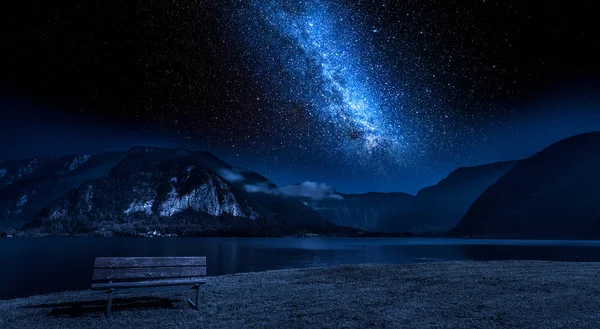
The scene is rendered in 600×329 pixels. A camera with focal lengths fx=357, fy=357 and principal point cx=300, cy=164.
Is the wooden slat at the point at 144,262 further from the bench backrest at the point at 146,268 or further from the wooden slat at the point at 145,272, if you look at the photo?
the wooden slat at the point at 145,272

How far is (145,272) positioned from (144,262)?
0.31 metres

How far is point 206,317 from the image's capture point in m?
10.5

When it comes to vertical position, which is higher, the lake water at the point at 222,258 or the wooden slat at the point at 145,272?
the wooden slat at the point at 145,272

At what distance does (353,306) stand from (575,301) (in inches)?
294

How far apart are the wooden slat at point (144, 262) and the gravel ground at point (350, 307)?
1.41m

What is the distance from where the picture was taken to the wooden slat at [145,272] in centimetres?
1067

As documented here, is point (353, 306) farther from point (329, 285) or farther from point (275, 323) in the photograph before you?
point (329, 285)

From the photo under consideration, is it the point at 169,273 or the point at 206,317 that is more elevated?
the point at 169,273

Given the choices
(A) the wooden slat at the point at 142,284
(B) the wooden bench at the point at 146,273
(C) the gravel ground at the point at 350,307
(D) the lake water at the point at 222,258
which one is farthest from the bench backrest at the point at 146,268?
(D) the lake water at the point at 222,258

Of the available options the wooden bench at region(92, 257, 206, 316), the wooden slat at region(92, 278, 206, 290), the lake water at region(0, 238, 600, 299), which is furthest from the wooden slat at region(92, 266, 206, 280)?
the lake water at region(0, 238, 600, 299)

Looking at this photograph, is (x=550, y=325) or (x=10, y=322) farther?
(x=10, y=322)

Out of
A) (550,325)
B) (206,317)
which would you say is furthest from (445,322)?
(206,317)

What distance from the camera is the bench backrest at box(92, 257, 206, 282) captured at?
35.1ft

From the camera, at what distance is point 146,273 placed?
11391 mm
